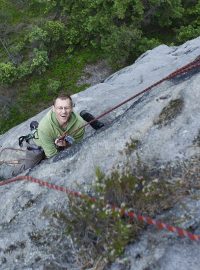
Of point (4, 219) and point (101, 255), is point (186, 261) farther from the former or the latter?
point (4, 219)

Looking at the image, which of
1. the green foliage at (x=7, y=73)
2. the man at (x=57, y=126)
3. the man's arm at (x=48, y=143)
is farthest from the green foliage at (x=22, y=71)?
the man's arm at (x=48, y=143)

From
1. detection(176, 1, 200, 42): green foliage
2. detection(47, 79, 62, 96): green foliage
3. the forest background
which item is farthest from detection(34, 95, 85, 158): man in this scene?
detection(176, 1, 200, 42): green foliage

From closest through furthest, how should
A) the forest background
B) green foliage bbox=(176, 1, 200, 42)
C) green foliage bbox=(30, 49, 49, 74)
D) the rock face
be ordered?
the rock face < green foliage bbox=(176, 1, 200, 42) < the forest background < green foliage bbox=(30, 49, 49, 74)

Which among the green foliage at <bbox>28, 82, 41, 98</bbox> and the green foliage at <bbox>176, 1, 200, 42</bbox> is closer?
the green foliage at <bbox>176, 1, 200, 42</bbox>

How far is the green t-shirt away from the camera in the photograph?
7.00 metres

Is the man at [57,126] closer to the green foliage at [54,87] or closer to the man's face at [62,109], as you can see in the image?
the man's face at [62,109]

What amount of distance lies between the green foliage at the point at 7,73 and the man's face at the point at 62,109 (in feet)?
42.0

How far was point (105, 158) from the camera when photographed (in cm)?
614

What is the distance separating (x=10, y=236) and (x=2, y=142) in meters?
6.36

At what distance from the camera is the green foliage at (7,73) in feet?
62.6

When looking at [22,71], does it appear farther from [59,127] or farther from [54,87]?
[59,127]

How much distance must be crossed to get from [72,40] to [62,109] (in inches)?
542

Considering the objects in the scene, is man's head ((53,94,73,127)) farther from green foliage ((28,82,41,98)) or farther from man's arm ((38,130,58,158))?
green foliage ((28,82,41,98))

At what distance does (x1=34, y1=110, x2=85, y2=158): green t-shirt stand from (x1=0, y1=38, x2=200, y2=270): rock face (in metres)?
0.38
